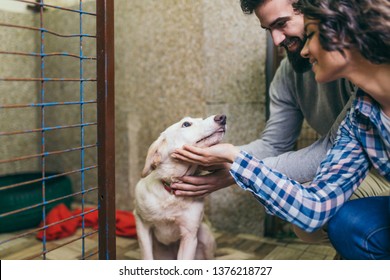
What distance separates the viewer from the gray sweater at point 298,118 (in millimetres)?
1446

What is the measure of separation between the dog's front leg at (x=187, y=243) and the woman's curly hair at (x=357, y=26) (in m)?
0.85

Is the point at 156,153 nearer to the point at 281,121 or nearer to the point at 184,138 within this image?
the point at 184,138

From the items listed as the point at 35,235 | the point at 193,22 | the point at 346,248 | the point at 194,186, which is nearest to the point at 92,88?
the point at 194,186

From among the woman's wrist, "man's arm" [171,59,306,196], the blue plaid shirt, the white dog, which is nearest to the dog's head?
the white dog

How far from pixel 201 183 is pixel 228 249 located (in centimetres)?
63

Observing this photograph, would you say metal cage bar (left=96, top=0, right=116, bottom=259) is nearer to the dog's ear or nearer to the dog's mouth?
the dog's ear

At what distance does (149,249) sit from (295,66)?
910 mm

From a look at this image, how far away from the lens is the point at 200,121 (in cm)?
138

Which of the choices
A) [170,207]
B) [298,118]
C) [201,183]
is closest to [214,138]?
[201,183]

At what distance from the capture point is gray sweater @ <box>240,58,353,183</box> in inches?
56.9

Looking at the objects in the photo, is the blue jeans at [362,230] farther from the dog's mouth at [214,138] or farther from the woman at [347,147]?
the dog's mouth at [214,138]

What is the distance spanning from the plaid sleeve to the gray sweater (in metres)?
0.26

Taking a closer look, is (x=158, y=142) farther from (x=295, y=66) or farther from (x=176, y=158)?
(x=295, y=66)

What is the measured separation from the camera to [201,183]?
4.76 ft
